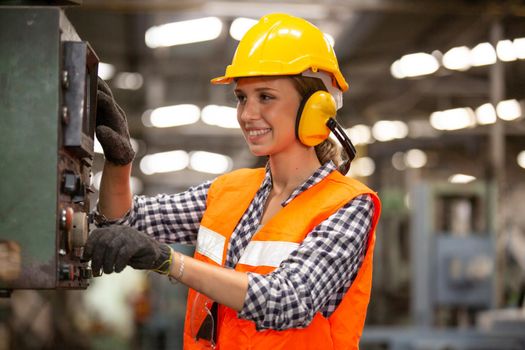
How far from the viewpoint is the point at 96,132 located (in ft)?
6.53

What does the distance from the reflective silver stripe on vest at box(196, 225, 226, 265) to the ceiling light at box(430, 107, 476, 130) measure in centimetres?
984

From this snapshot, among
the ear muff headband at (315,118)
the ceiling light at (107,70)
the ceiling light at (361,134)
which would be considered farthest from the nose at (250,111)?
the ceiling light at (361,134)

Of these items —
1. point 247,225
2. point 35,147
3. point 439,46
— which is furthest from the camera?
point 439,46

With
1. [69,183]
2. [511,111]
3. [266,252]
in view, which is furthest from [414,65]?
[69,183]

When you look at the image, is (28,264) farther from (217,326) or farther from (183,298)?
(183,298)

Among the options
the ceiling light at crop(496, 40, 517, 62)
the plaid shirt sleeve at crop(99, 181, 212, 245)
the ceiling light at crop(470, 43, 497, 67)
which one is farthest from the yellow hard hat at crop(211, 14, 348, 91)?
the ceiling light at crop(470, 43, 497, 67)

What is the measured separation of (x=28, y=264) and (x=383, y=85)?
30.6 ft

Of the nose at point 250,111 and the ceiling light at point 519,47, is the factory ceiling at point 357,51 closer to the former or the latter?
the ceiling light at point 519,47

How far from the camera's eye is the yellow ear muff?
211cm

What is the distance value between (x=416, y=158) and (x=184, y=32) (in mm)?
7888

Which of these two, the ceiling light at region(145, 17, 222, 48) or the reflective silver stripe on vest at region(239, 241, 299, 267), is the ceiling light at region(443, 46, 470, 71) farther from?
the reflective silver stripe on vest at region(239, 241, 299, 267)

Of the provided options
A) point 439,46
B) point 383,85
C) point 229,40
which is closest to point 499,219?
point 439,46

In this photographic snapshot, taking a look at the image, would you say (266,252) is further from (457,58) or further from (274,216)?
(457,58)

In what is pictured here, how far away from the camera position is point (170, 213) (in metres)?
2.37
